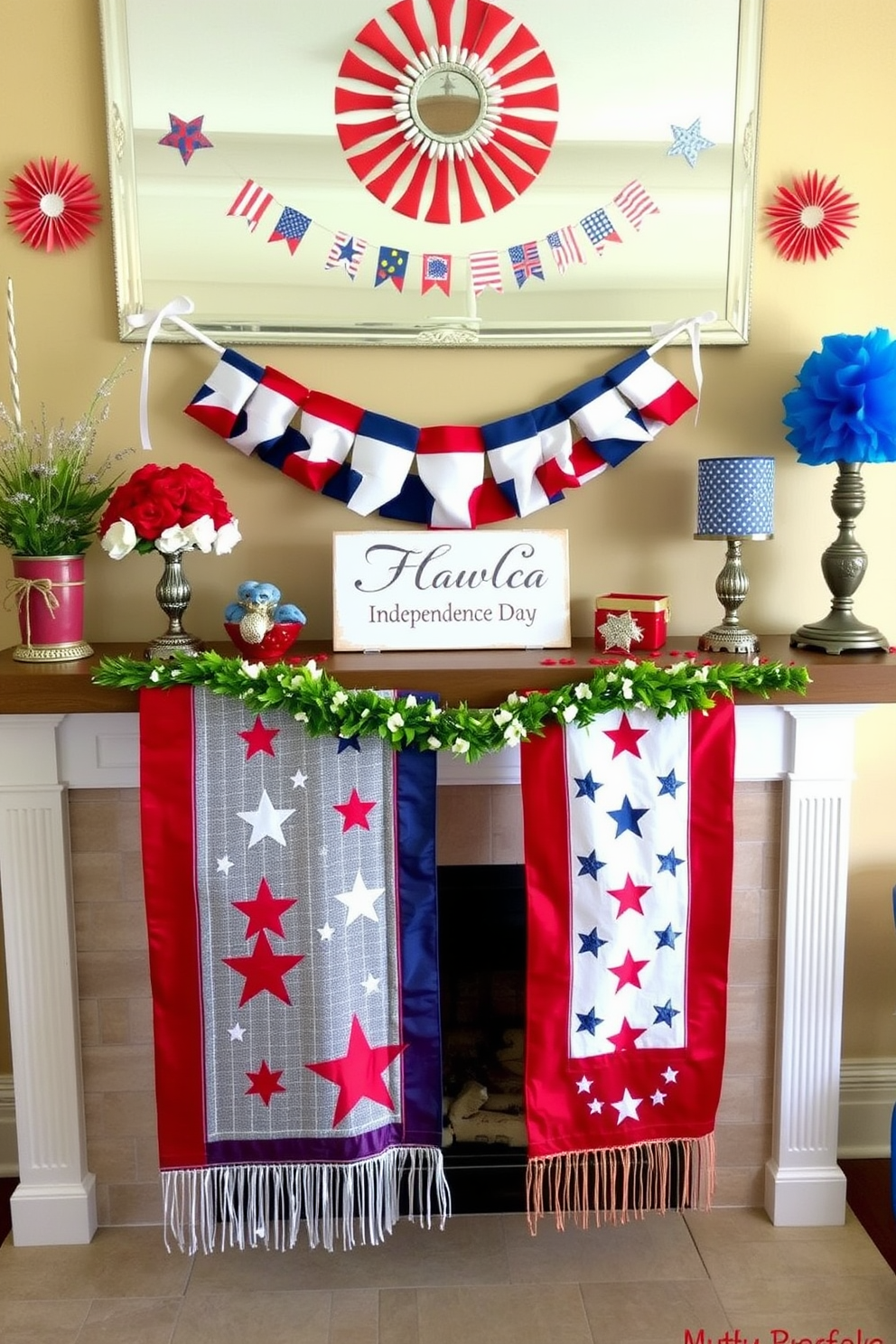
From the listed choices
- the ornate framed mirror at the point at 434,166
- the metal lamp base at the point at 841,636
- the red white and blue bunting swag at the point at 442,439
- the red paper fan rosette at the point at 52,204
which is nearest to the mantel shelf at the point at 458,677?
the metal lamp base at the point at 841,636

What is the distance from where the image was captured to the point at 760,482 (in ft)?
6.40

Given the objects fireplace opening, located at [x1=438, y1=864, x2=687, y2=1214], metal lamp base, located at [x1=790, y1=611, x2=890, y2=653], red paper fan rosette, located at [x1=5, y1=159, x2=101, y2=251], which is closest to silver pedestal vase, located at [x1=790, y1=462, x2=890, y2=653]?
metal lamp base, located at [x1=790, y1=611, x2=890, y2=653]

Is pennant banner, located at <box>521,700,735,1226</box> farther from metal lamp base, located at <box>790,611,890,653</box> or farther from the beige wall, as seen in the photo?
the beige wall

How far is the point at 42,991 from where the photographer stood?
201 centimetres

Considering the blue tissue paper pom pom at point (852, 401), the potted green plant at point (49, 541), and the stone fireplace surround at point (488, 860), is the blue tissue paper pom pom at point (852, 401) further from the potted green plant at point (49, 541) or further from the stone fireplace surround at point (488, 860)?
the potted green plant at point (49, 541)

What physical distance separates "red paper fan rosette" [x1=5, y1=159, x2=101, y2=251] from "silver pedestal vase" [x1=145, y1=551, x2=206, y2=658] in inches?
26.1

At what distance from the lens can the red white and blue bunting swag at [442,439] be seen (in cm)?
204

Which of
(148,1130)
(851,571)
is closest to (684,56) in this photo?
(851,571)

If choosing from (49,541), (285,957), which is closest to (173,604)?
(49,541)

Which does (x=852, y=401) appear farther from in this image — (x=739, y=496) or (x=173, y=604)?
(x=173, y=604)

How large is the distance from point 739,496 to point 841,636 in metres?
0.31

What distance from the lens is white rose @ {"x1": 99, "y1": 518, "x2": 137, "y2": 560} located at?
1822 millimetres

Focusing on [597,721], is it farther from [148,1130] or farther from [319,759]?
[148,1130]

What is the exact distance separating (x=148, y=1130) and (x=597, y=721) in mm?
1170
